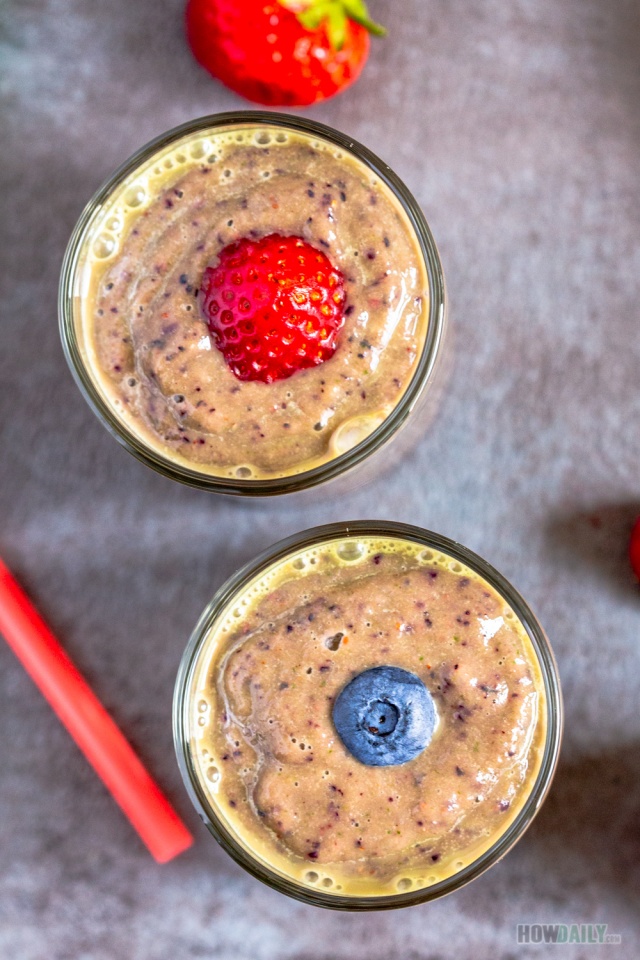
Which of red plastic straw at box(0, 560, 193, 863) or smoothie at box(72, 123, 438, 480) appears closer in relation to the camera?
smoothie at box(72, 123, 438, 480)

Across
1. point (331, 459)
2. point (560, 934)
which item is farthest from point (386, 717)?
point (560, 934)

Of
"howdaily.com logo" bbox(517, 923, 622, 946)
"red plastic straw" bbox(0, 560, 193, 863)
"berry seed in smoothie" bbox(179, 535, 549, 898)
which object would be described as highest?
"berry seed in smoothie" bbox(179, 535, 549, 898)

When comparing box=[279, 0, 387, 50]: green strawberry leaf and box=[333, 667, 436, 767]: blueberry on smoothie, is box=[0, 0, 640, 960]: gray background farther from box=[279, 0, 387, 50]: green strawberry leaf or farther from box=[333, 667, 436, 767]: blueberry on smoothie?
box=[333, 667, 436, 767]: blueberry on smoothie

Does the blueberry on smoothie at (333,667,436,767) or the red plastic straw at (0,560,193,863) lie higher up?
the blueberry on smoothie at (333,667,436,767)

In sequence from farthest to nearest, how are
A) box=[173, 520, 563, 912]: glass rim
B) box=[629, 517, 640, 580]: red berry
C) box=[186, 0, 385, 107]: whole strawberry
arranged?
1. box=[629, 517, 640, 580]: red berry
2. box=[186, 0, 385, 107]: whole strawberry
3. box=[173, 520, 563, 912]: glass rim

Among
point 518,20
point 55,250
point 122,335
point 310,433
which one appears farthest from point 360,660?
point 518,20

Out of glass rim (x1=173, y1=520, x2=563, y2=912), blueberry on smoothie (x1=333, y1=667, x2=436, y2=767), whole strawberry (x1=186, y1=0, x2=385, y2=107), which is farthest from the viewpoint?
whole strawberry (x1=186, y1=0, x2=385, y2=107)

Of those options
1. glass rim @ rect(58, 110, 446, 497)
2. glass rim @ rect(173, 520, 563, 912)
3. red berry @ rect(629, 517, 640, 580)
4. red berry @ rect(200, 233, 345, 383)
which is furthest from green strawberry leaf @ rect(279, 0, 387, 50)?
Answer: red berry @ rect(629, 517, 640, 580)

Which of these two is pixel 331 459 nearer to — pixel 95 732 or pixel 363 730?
pixel 363 730

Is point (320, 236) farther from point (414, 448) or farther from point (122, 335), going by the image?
point (414, 448)
